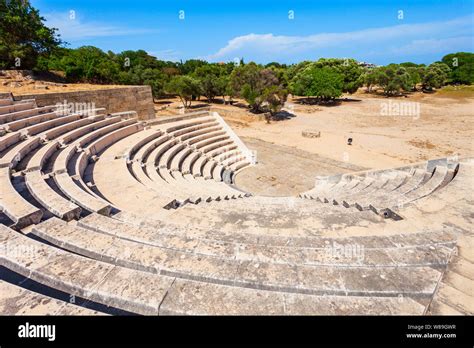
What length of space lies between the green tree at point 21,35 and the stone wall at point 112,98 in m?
10.6

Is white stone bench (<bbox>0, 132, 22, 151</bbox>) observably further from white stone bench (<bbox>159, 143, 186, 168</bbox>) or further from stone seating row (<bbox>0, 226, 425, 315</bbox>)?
stone seating row (<bbox>0, 226, 425, 315</bbox>)

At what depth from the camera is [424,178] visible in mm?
9797

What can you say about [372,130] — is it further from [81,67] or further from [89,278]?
[81,67]

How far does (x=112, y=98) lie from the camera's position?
713 inches

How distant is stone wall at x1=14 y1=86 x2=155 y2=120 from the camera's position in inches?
560

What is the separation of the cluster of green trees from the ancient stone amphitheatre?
2077cm

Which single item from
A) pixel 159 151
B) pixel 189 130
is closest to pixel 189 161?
pixel 159 151

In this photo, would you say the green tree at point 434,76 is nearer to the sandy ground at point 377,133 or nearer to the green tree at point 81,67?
the sandy ground at point 377,133

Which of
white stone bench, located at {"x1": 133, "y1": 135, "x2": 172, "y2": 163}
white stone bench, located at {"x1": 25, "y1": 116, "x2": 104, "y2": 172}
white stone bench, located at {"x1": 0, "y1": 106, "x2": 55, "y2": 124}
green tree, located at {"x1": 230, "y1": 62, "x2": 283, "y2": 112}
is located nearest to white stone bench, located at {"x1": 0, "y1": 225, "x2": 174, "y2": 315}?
white stone bench, located at {"x1": 25, "y1": 116, "x2": 104, "y2": 172}

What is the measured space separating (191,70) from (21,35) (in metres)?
46.1

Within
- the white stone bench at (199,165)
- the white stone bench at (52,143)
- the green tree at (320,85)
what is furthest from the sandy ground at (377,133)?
the white stone bench at (52,143)

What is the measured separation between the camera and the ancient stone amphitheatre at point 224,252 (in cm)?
309

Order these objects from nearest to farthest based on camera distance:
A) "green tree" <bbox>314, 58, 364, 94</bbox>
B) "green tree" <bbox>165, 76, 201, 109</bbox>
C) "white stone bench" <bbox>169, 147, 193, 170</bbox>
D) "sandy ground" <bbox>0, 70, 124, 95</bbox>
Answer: "white stone bench" <bbox>169, 147, 193, 170</bbox>, "sandy ground" <bbox>0, 70, 124, 95</bbox>, "green tree" <bbox>165, 76, 201, 109</bbox>, "green tree" <bbox>314, 58, 364, 94</bbox>
